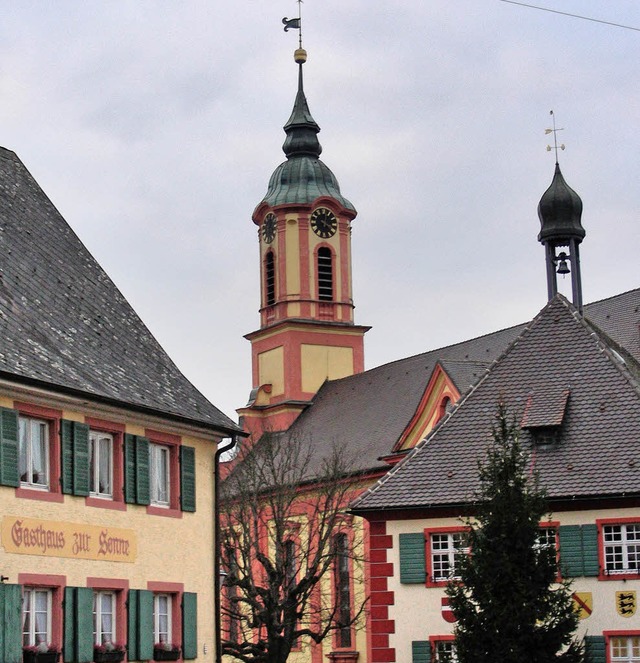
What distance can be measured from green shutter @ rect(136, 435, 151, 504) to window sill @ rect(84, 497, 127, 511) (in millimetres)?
486

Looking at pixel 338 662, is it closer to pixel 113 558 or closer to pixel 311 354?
pixel 311 354

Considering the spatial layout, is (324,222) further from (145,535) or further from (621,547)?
(145,535)

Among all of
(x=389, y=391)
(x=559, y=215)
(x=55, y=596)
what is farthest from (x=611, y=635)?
(x=389, y=391)

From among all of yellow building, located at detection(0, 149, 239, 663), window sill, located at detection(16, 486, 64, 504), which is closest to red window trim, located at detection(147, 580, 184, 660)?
yellow building, located at detection(0, 149, 239, 663)

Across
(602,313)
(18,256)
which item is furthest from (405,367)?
(18,256)

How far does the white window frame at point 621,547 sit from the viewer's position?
30.6m

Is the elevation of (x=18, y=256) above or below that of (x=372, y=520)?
above

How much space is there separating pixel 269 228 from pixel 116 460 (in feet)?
146

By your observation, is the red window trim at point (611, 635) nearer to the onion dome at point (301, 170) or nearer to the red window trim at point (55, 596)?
the red window trim at point (55, 596)

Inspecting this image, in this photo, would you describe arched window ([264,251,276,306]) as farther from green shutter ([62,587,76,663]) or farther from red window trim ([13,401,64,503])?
green shutter ([62,587,76,663])

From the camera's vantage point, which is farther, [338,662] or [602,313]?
[338,662]

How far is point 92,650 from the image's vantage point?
27.1m

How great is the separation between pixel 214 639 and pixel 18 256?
819cm

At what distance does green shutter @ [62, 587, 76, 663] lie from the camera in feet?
86.4
